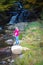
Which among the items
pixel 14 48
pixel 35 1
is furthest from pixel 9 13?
pixel 14 48

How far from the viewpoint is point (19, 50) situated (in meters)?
12.2

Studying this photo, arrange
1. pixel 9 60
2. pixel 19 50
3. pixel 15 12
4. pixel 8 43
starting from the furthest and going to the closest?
1. pixel 15 12
2. pixel 8 43
3. pixel 19 50
4. pixel 9 60

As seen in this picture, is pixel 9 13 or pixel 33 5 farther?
pixel 9 13

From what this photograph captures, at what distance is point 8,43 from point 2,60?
3462 millimetres

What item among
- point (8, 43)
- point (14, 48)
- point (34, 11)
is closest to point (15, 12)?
point (34, 11)

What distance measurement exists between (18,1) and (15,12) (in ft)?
6.40

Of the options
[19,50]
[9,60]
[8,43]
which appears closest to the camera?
[9,60]

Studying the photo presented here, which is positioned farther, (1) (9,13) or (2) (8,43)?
(1) (9,13)

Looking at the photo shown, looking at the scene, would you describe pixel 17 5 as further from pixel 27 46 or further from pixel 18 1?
pixel 27 46

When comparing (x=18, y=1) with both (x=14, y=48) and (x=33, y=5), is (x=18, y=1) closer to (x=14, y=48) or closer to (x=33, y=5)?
(x=33, y=5)

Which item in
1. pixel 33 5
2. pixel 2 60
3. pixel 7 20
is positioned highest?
pixel 2 60

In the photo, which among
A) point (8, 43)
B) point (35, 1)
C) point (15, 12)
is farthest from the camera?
point (15, 12)

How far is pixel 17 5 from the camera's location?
29156 mm

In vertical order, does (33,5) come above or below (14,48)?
below
